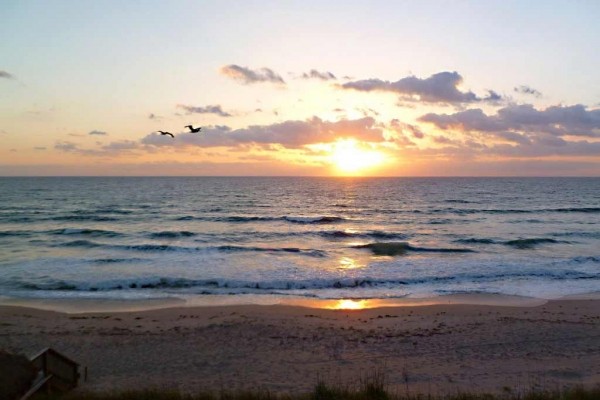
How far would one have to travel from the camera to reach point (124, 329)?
13.9 meters

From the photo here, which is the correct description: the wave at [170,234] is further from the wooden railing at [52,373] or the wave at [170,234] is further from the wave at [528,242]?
the wooden railing at [52,373]

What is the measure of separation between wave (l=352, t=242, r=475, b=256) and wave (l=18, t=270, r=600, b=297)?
7.19 meters

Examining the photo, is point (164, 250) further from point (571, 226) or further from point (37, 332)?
point (571, 226)

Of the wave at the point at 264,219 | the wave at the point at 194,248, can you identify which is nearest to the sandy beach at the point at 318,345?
the wave at the point at 194,248

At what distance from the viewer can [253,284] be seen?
2042 centimetres

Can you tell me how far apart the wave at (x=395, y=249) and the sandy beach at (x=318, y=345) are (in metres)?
12.3

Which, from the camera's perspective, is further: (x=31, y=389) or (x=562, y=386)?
(x=562, y=386)

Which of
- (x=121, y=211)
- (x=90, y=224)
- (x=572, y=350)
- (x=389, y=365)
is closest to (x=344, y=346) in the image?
(x=389, y=365)

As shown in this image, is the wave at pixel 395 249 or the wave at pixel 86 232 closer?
the wave at pixel 395 249

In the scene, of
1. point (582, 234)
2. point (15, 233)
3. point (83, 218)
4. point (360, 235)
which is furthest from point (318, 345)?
point (83, 218)

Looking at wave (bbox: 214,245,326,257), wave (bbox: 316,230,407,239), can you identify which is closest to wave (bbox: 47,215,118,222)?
wave (bbox: 214,245,326,257)

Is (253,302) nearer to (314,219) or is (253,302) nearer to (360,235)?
(360,235)

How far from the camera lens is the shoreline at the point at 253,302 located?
55.3 ft

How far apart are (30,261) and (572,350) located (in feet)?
83.4
